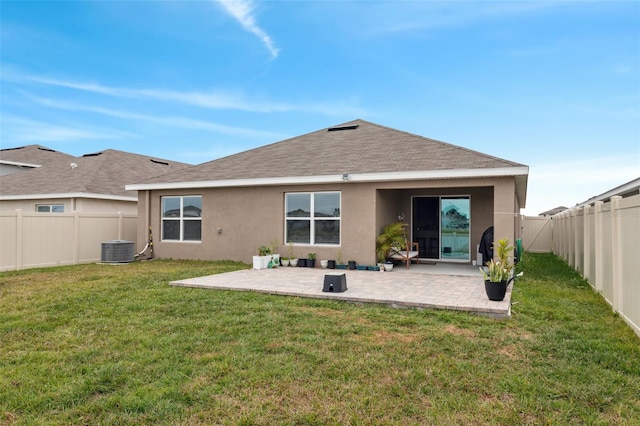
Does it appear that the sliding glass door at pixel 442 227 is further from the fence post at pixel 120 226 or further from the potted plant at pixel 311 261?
the fence post at pixel 120 226

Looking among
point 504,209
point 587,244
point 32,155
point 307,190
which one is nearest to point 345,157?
point 307,190

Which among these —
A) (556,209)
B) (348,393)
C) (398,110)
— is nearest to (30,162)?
(398,110)

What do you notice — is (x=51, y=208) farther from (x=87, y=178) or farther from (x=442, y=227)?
(x=442, y=227)

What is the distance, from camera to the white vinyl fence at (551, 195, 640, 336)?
4.75 m

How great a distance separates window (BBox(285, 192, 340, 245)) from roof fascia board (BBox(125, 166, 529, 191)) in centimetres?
57

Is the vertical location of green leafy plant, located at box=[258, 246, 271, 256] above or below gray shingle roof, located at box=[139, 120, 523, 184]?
below

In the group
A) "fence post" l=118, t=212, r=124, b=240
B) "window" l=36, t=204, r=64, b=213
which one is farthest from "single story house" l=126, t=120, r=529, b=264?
"window" l=36, t=204, r=64, b=213

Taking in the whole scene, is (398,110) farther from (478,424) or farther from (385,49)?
(478,424)

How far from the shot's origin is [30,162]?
2164 cm

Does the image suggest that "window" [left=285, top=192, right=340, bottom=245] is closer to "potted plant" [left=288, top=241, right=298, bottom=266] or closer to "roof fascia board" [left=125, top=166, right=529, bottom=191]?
"potted plant" [left=288, top=241, right=298, bottom=266]

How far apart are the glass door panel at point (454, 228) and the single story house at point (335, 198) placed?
0.03 metres

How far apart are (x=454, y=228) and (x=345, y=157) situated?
4.20m

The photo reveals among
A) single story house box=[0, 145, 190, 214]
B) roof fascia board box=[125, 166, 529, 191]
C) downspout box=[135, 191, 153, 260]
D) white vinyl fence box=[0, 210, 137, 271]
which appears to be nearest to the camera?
roof fascia board box=[125, 166, 529, 191]

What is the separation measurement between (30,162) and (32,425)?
79.3ft
